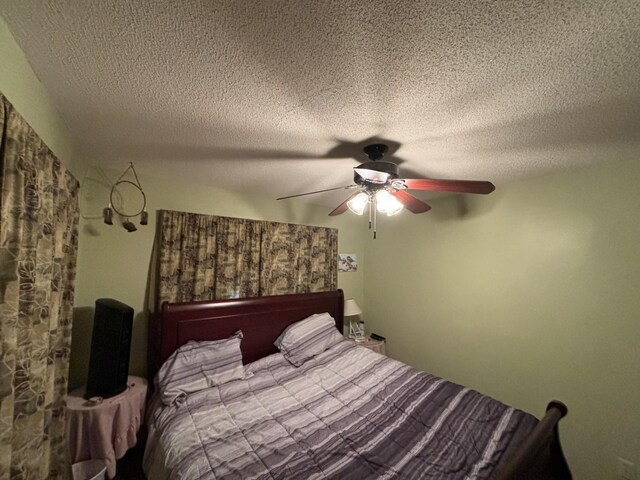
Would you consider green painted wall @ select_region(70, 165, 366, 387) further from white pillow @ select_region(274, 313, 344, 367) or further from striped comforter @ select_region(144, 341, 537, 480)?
white pillow @ select_region(274, 313, 344, 367)

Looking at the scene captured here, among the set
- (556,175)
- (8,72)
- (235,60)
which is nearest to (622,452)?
(556,175)

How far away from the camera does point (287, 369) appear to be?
7.32 feet

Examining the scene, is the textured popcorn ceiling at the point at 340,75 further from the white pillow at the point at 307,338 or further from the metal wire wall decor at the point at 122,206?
the white pillow at the point at 307,338

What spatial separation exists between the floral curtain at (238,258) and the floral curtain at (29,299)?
932 mm

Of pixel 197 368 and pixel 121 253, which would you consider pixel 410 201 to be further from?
pixel 121 253

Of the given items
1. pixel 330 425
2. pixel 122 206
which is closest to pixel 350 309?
pixel 330 425

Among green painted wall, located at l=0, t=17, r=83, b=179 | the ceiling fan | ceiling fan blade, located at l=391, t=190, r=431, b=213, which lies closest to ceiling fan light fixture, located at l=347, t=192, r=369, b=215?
the ceiling fan

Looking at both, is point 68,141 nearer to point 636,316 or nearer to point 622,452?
point 636,316

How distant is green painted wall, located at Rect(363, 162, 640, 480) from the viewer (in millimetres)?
1707

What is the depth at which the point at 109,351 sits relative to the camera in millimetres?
1680

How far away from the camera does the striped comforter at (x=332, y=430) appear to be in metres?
1.18

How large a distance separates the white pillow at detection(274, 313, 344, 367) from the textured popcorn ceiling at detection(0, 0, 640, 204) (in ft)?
6.07

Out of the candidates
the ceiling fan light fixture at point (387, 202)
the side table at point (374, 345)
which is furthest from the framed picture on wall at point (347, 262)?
the ceiling fan light fixture at point (387, 202)

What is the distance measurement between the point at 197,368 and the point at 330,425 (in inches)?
45.6
